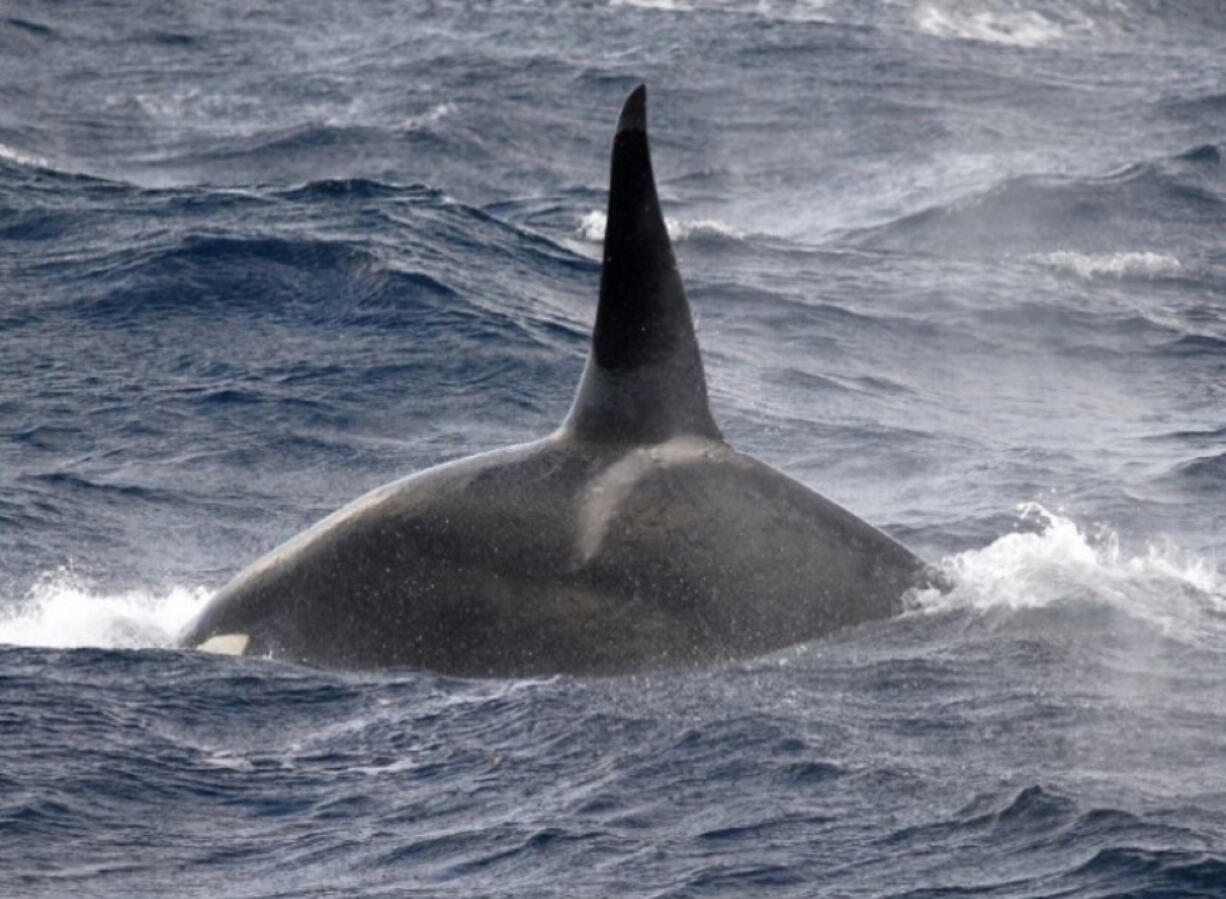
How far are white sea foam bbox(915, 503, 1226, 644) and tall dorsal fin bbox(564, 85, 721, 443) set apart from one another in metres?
1.92

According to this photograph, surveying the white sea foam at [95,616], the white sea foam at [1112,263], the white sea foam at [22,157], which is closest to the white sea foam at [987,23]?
the white sea foam at [1112,263]

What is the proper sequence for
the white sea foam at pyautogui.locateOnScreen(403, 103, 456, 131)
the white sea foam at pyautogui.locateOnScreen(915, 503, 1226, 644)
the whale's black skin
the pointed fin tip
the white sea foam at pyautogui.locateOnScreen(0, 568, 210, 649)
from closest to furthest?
the pointed fin tip < the whale's black skin < the white sea foam at pyautogui.locateOnScreen(915, 503, 1226, 644) < the white sea foam at pyautogui.locateOnScreen(0, 568, 210, 649) < the white sea foam at pyautogui.locateOnScreen(403, 103, 456, 131)

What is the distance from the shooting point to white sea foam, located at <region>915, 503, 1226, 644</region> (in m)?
15.7

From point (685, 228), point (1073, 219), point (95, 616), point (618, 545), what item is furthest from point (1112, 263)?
point (618, 545)

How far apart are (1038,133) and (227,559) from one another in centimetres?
2945

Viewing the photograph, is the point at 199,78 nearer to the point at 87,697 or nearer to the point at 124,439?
the point at 124,439

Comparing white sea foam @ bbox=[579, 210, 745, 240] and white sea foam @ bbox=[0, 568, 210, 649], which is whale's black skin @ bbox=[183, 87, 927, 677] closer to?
white sea foam @ bbox=[0, 568, 210, 649]

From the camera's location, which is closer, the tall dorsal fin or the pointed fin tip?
the pointed fin tip

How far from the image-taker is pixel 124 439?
23.0 metres

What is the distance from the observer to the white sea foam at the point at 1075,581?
15.7m

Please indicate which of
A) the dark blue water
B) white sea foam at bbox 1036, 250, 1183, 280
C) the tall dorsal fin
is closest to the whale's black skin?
the tall dorsal fin

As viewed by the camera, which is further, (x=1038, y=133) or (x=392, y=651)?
(x=1038, y=133)

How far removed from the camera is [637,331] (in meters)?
14.9

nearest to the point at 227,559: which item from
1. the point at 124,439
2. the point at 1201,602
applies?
the point at 124,439
